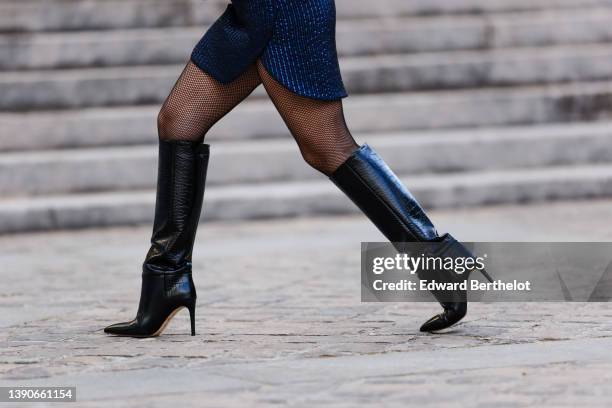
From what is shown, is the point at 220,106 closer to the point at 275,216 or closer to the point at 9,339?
the point at 9,339

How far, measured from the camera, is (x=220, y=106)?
4.45 m

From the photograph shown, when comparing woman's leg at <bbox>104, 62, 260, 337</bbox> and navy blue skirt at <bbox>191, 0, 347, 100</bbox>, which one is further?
woman's leg at <bbox>104, 62, 260, 337</bbox>

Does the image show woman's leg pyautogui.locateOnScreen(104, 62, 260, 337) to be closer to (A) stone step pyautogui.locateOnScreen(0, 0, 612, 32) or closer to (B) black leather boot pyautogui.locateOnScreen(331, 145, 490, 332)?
A: (B) black leather boot pyautogui.locateOnScreen(331, 145, 490, 332)

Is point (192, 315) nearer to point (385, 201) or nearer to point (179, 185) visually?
point (179, 185)

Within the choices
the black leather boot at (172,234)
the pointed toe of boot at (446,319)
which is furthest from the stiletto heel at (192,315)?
the pointed toe of boot at (446,319)

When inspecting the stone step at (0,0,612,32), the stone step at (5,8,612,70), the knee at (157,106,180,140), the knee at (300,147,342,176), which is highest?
the stone step at (0,0,612,32)

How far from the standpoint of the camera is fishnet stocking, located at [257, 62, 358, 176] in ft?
14.4

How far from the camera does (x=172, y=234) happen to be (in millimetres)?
4508

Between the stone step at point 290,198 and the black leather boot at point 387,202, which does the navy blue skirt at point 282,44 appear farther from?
the stone step at point 290,198

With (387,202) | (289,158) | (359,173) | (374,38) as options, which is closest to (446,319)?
(387,202)

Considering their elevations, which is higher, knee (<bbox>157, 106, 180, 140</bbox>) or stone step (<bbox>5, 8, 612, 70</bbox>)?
stone step (<bbox>5, 8, 612, 70</bbox>)

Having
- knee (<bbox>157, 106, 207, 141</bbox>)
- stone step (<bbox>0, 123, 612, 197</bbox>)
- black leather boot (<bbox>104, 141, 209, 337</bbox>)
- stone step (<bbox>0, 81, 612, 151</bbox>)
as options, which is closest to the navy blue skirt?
knee (<bbox>157, 106, 207, 141</bbox>)

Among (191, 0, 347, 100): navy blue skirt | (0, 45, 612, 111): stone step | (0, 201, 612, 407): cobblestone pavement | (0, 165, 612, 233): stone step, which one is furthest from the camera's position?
(0, 45, 612, 111): stone step

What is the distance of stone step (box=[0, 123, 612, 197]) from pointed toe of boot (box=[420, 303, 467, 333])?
15.7 ft
